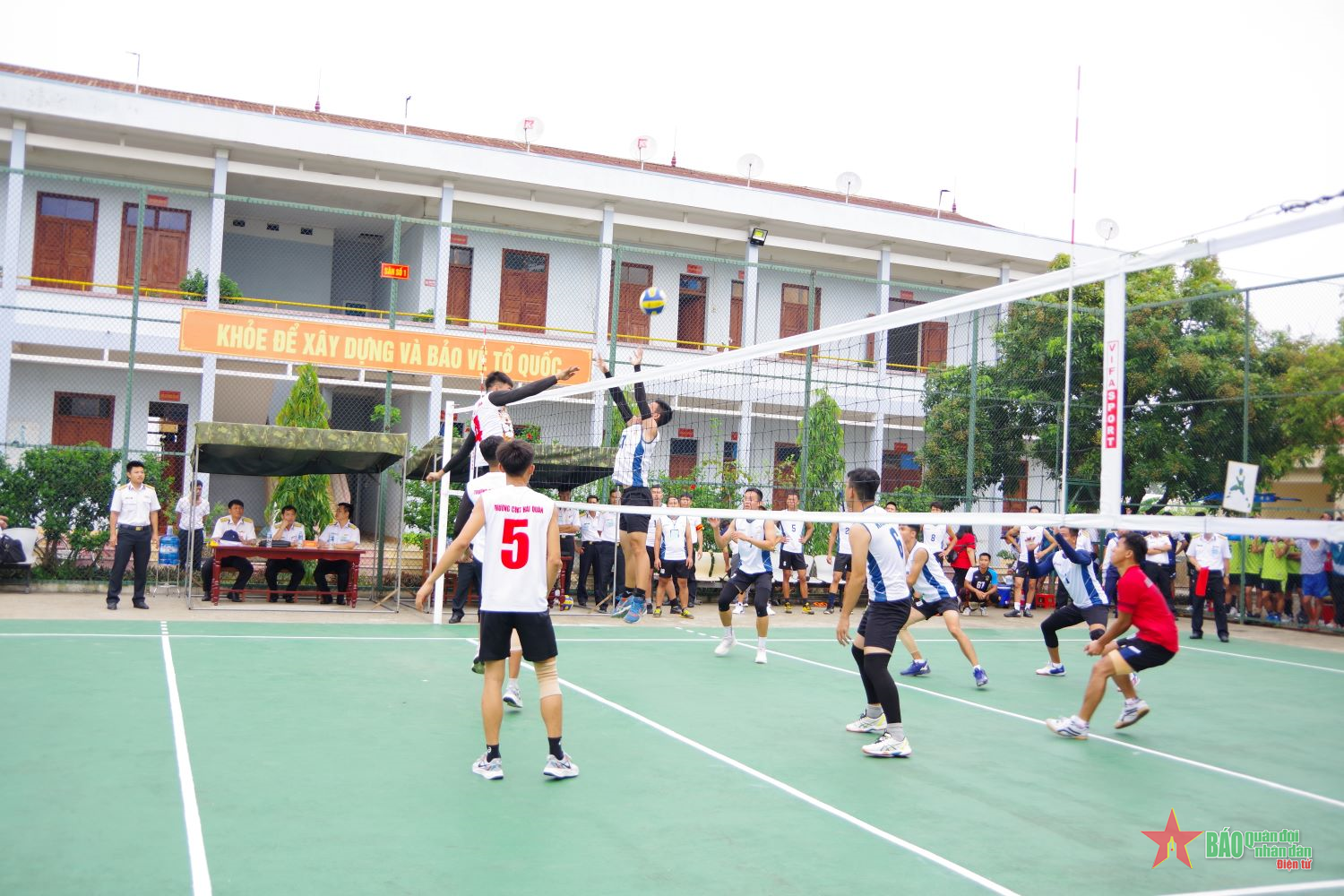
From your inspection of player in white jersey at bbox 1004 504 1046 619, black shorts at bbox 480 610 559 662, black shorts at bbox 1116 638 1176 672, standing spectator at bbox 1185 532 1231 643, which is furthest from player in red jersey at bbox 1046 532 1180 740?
player in white jersey at bbox 1004 504 1046 619

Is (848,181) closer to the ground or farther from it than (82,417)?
farther from it

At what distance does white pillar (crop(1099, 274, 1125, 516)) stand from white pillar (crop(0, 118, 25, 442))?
53.9 feet

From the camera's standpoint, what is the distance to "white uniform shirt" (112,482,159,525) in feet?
42.1

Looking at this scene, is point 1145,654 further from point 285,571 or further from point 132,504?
point 285,571

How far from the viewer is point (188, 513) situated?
47.1ft

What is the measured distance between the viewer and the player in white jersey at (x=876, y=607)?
7.16m

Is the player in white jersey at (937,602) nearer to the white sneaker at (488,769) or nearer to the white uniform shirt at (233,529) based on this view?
the white sneaker at (488,769)

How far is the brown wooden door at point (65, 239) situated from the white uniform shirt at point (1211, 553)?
2218cm

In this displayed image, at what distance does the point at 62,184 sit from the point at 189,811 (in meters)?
22.5

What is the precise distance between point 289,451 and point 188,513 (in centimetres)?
169

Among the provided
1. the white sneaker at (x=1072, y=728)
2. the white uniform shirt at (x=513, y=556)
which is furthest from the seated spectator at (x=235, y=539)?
the white sneaker at (x=1072, y=728)

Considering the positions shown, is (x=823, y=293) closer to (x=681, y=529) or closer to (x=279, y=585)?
(x=681, y=529)

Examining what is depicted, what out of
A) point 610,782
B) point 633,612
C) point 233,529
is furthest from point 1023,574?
point 610,782

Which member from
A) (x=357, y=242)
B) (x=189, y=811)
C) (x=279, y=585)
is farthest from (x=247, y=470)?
(x=357, y=242)
